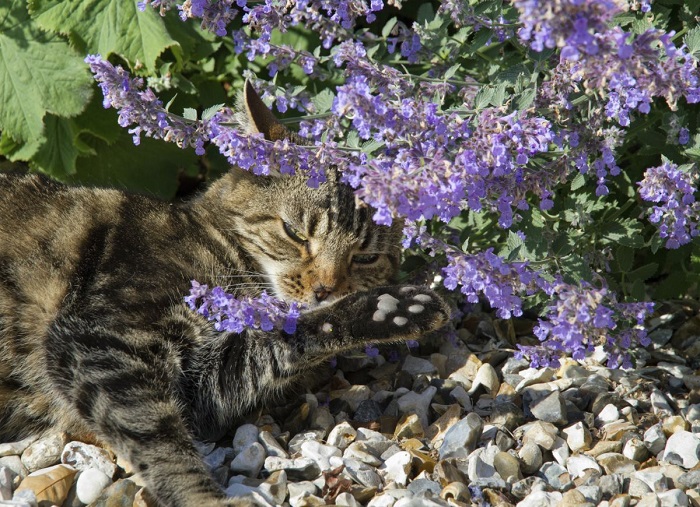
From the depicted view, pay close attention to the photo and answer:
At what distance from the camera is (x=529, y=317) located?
340cm

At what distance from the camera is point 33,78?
11.2 feet

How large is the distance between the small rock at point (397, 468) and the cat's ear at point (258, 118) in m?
1.08

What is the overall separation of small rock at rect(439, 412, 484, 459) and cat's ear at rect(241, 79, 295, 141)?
3.51 feet

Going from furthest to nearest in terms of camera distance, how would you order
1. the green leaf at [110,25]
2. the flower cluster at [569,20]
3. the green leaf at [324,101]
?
the green leaf at [110,25] < the green leaf at [324,101] < the flower cluster at [569,20]

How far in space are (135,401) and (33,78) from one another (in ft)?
5.45

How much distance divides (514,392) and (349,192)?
2.90 ft

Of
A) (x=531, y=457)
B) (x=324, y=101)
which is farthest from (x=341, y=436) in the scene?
(x=324, y=101)

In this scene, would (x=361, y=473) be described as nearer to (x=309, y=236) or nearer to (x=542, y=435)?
(x=542, y=435)

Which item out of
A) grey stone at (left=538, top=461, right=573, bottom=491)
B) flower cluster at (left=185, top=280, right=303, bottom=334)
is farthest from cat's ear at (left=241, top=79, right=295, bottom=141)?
grey stone at (left=538, top=461, right=573, bottom=491)

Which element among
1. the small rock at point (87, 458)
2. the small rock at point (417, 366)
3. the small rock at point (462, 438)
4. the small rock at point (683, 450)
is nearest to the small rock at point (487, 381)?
the small rock at point (417, 366)

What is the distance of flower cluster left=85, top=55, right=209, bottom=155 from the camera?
2324 millimetres

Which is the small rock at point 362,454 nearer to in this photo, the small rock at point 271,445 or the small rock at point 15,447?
the small rock at point 271,445

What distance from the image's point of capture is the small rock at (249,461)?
2406 mm

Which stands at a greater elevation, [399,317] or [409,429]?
[399,317]
